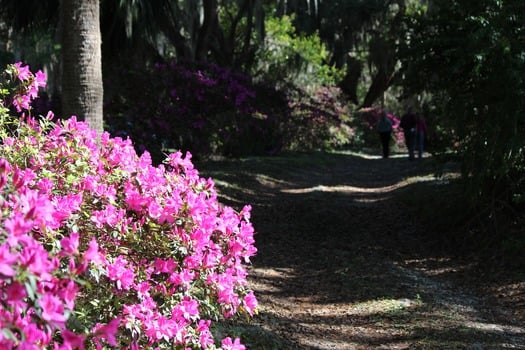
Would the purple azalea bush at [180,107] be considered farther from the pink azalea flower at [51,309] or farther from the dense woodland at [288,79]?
the pink azalea flower at [51,309]

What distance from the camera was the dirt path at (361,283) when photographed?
5133 millimetres

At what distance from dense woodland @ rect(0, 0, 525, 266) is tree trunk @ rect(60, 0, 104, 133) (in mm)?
14

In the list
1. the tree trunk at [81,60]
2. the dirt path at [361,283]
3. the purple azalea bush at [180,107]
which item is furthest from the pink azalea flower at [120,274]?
the purple azalea bush at [180,107]

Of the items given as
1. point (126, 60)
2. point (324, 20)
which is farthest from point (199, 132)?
point (324, 20)

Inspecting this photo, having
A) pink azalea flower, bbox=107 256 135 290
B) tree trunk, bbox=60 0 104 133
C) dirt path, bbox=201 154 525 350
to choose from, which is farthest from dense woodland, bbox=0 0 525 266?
pink azalea flower, bbox=107 256 135 290

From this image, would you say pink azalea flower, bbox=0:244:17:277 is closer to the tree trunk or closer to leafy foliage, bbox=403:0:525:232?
the tree trunk

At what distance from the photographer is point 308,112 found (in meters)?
23.0

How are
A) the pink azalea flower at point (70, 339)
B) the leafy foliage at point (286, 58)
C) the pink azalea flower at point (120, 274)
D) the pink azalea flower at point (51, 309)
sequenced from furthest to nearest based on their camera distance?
1. the leafy foliage at point (286, 58)
2. the pink azalea flower at point (120, 274)
3. the pink azalea flower at point (70, 339)
4. the pink azalea flower at point (51, 309)

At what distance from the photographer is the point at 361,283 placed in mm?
6660

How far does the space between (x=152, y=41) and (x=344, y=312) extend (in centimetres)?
1070

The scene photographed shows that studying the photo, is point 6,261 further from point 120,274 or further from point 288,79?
point 288,79

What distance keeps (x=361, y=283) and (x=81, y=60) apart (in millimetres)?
3331

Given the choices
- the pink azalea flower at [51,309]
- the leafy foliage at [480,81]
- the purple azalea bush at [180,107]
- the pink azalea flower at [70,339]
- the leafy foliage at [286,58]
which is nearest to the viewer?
the pink azalea flower at [51,309]

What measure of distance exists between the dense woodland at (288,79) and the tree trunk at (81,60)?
1cm
